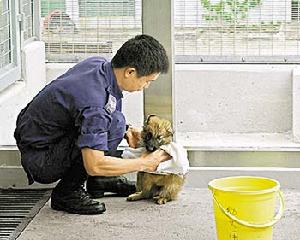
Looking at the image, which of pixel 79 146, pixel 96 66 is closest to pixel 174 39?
pixel 96 66

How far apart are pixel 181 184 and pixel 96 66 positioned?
692 millimetres

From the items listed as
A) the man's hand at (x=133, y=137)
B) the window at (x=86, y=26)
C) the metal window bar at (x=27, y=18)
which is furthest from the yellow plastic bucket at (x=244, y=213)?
the metal window bar at (x=27, y=18)

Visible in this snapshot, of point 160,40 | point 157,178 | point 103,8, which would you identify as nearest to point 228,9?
point 160,40

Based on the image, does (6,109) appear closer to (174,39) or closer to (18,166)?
(18,166)

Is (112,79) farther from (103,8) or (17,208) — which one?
(17,208)

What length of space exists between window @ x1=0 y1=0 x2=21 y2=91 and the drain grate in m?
0.56

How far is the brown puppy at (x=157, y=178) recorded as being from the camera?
311 cm

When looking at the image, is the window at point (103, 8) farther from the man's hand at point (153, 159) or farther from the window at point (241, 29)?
the man's hand at point (153, 159)

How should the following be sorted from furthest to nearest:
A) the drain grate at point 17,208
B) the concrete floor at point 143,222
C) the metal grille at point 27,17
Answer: the metal grille at point 27,17 < the drain grate at point 17,208 < the concrete floor at point 143,222

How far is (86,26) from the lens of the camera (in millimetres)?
3334

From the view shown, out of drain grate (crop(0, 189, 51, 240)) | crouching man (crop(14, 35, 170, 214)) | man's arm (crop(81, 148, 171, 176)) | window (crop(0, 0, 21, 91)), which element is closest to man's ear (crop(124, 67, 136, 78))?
crouching man (crop(14, 35, 170, 214))

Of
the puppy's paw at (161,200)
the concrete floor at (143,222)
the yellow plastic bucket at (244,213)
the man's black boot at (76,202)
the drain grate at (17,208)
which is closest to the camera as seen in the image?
the yellow plastic bucket at (244,213)

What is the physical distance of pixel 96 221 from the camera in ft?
9.75

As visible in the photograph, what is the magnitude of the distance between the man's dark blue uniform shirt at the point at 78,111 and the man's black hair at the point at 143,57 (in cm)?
11
